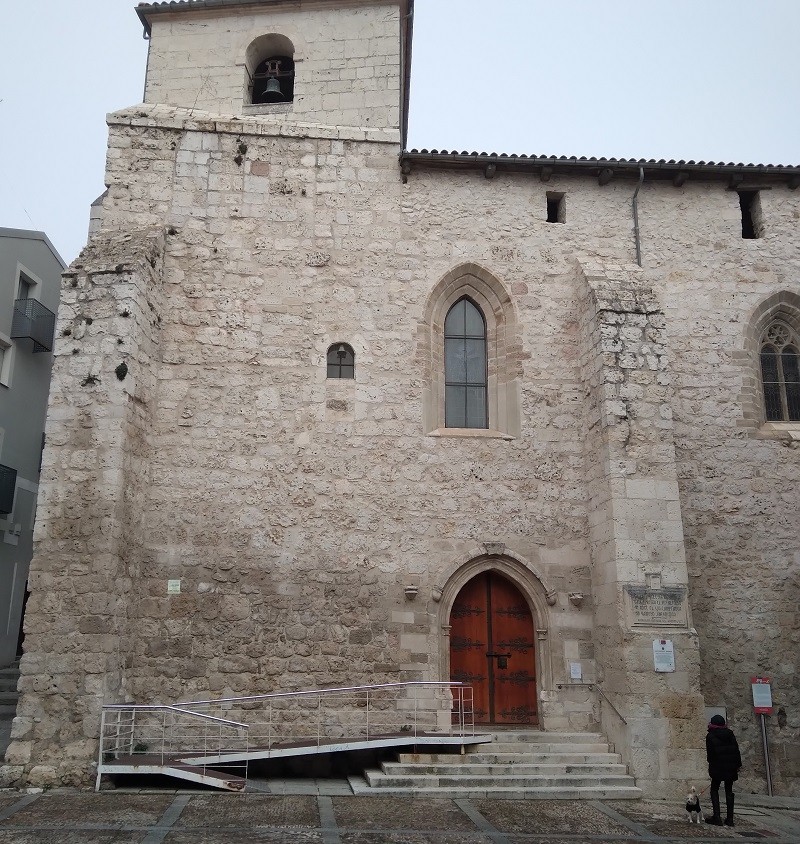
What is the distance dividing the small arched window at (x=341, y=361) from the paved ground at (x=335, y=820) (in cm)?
552

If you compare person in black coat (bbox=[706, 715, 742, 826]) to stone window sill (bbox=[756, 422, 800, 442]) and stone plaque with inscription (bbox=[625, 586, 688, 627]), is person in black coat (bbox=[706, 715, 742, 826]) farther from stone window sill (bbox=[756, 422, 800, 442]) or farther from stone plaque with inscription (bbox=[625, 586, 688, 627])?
stone window sill (bbox=[756, 422, 800, 442])

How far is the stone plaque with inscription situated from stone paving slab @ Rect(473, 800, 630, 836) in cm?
235

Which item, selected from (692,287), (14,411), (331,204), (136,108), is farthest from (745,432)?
(14,411)

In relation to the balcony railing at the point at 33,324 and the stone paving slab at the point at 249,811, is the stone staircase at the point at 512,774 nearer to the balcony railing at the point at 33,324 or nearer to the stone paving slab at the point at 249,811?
the stone paving slab at the point at 249,811

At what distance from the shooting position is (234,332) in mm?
11805

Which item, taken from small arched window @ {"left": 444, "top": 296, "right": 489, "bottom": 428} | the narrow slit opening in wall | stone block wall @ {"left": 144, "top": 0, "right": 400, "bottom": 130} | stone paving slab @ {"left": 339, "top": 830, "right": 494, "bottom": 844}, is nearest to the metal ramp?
stone paving slab @ {"left": 339, "top": 830, "right": 494, "bottom": 844}

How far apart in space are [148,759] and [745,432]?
9.29 m

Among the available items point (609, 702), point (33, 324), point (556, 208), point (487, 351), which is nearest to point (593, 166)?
point (556, 208)

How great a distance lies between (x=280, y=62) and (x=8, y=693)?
1190 cm

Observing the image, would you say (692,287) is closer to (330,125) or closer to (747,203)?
(747,203)

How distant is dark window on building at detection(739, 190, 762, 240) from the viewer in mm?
13023

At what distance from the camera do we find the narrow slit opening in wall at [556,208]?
1282 centimetres

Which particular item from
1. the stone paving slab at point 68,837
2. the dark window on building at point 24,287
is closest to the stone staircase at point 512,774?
the stone paving slab at point 68,837

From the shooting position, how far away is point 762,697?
11.1 metres
